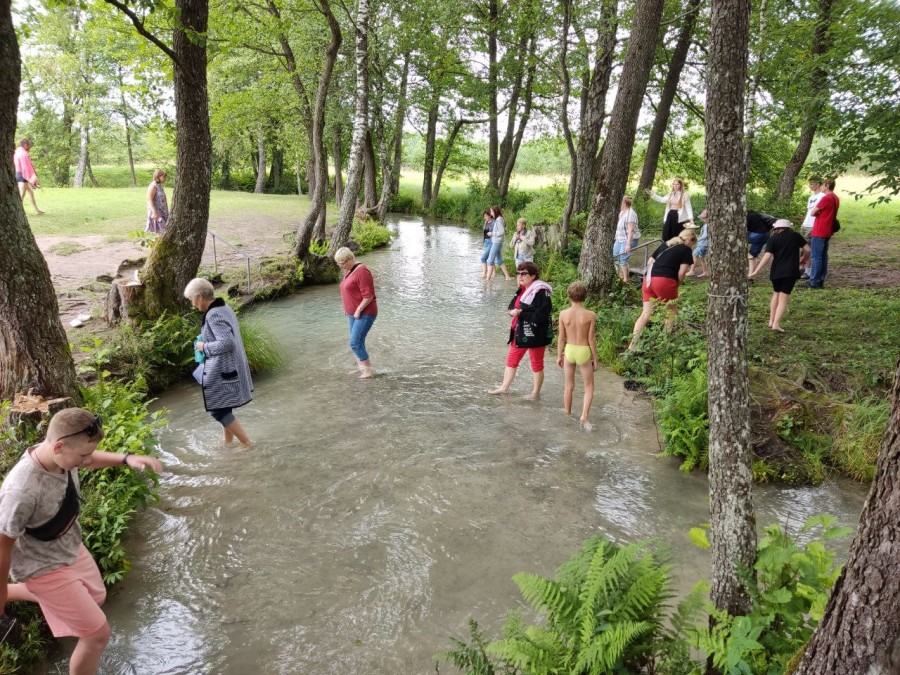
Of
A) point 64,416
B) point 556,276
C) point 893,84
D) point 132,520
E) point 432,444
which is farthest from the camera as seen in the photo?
point 556,276

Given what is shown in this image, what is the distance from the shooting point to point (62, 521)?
10.5 ft

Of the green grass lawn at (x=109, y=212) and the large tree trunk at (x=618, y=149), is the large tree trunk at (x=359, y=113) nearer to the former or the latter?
the large tree trunk at (x=618, y=149)

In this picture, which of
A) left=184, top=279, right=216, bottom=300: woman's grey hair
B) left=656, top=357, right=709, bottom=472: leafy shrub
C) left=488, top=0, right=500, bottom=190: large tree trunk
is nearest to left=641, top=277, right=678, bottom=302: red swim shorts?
left=656, top=357, right=709, bottom=472: leafy shrub

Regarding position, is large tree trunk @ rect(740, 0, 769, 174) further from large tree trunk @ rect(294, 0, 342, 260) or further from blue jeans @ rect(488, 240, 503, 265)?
large tree trunk @ rect(294, 0, 342, 260)

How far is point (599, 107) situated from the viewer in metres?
11.8

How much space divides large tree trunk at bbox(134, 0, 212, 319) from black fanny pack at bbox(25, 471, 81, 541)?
20.0 feet

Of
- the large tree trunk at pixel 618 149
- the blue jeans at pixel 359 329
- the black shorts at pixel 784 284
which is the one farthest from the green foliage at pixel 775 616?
the large tree trunk at pixel 618 149

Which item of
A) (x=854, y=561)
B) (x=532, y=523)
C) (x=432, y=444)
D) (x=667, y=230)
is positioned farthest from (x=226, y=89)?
(x=854, y=561)

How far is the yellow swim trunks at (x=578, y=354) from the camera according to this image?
23.6 ft

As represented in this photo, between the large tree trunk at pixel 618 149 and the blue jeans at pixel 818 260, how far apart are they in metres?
4.19

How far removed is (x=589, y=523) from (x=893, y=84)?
9374 mm

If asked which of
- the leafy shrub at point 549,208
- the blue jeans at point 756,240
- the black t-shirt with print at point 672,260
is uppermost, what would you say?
the leafy shrub at point 549,208

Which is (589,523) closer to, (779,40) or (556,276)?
(556,276)

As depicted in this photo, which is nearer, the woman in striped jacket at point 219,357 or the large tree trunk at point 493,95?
the woman in striped jacket at point 219,357
